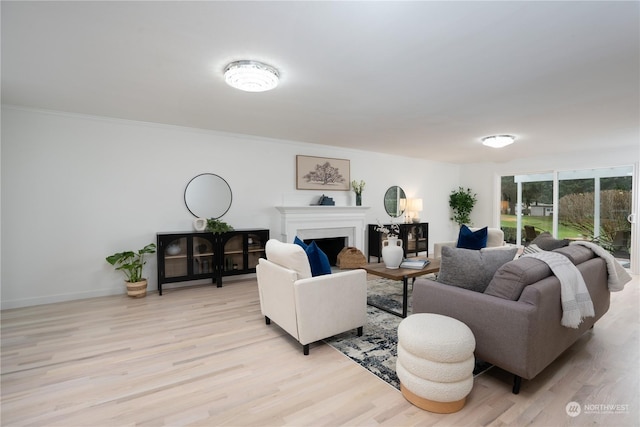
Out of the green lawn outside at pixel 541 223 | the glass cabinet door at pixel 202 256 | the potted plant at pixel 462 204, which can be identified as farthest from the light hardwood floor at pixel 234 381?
the potted plant at pixel 462 204

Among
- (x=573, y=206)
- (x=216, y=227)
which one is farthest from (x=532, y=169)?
(x=216, y=227)

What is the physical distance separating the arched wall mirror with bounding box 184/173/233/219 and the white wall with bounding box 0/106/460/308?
9 centimetres

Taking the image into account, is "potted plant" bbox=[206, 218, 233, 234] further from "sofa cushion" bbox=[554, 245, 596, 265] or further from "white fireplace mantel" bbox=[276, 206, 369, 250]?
"sofa cushion" bbox=[554, 245, 596, 265]

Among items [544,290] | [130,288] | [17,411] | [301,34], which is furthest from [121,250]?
[544,290]

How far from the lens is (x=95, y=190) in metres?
3.83

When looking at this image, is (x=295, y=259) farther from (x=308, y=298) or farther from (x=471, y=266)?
(x=471, y=266)

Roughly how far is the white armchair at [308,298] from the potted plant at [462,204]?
229 inches


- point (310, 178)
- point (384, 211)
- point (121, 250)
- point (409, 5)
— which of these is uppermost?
point (409, 5)

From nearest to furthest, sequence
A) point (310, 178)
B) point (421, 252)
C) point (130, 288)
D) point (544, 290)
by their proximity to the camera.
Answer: point (544, 290)
point (130, 288)
point (310, 178)
point (421, 252)

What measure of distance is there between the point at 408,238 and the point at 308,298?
177 inches

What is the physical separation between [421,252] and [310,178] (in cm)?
333

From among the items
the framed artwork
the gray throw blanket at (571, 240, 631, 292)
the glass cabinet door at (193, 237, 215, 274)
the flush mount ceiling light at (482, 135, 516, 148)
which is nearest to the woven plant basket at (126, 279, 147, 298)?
the glass cabinet door at (193, 237, 215, 274)

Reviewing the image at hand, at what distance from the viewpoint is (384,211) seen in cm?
645

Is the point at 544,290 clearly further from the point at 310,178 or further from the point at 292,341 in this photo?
the point at 310,178
